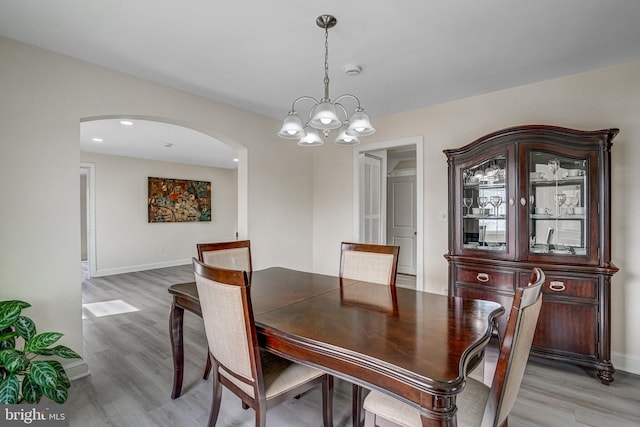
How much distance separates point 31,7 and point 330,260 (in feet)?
11.7

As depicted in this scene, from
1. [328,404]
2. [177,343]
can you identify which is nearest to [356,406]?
[328,404]

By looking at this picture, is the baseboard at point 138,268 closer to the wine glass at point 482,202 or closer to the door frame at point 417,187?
A: the door frame at point 417,187

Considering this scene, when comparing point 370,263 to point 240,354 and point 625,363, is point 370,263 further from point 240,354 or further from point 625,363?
point 625,363

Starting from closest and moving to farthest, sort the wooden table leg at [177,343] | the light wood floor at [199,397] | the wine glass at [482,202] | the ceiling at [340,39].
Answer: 1. the ceiling at [340,39]
2. the light wood floor at [199,397]
3. the wooden table leg at [177,343]
4. the wine glass at [482,202]

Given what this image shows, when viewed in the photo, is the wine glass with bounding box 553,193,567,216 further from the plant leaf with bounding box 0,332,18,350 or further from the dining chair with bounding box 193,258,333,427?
the plant leaf with bounding box 0,332,18,350

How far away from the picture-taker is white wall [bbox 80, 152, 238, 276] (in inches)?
235

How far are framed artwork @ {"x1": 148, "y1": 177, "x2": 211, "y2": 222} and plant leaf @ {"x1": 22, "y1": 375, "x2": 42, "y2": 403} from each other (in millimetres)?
5465

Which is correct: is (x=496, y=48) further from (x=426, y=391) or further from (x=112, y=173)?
(x=112, y=173)

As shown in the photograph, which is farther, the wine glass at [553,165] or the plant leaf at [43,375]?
the wine glass at [553,165]

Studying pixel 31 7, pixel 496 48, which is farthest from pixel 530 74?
pixel 31 7

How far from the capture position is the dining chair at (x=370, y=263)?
7.61 ft

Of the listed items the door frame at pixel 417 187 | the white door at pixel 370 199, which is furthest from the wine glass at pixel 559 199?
the white door at pixel 370 199

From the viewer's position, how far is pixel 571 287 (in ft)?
7.90

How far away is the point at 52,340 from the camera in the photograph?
1.70 metres
